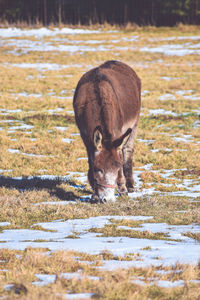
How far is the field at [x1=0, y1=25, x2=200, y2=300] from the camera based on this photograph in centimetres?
422

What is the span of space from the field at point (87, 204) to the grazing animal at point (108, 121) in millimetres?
456

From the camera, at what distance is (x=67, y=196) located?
29.7 feet

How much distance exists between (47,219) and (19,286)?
3102 millimetres

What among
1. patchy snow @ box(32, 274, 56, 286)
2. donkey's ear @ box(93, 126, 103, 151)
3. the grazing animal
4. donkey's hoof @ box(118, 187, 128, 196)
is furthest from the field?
donkey's ear @ box(93, 126, 103, 151)

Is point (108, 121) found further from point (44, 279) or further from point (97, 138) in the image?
point (44, 279)

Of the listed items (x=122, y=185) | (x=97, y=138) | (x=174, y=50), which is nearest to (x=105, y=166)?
(x=97, y=138)

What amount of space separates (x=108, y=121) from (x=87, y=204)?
1.55 metres

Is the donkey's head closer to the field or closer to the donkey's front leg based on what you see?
the field

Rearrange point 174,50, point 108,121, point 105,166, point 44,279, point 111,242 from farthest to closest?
1. point 174,50
2. point 108,121
3. point 105,166
4. point 111,242
5. point 44,279

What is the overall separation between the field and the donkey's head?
0.28 m

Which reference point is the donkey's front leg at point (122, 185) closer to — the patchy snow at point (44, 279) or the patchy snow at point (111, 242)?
the patchy snow at point (111, 242)

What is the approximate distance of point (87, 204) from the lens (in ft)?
26.3

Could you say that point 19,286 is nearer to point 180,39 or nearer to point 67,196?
point 67,196

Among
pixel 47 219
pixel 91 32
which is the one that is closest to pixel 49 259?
pixel 47 219
